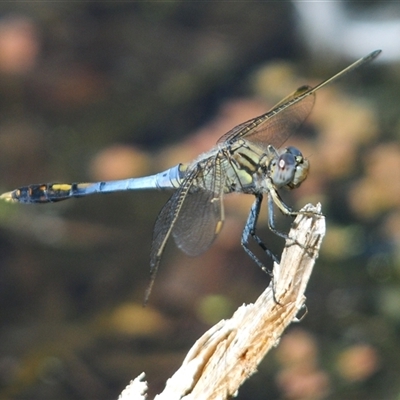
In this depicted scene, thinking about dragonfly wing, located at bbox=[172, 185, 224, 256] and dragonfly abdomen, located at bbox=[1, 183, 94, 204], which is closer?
dragonfly wing, located at bbox=[172, 185, 224, 256]

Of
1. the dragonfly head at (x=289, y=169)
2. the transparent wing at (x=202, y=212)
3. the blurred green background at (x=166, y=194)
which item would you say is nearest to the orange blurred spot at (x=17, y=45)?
the blurred green background at (x=166, y=194)

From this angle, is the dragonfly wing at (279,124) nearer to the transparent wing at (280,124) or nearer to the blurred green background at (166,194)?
the transparent wing at (280,124)

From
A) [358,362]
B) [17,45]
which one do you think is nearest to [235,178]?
[358,362]

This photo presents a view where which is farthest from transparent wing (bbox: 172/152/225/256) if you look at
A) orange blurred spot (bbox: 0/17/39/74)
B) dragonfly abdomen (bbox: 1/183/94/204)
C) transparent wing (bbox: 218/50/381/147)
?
orange blurred spot (bbox: 0/17/39/74)

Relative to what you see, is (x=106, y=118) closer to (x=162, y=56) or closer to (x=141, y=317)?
(x=162, y=56)

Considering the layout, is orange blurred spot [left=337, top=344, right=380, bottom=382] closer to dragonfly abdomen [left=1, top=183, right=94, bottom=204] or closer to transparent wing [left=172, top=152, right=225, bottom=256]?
transparent wing [left=172, top=152, right=225, bottom=256]
